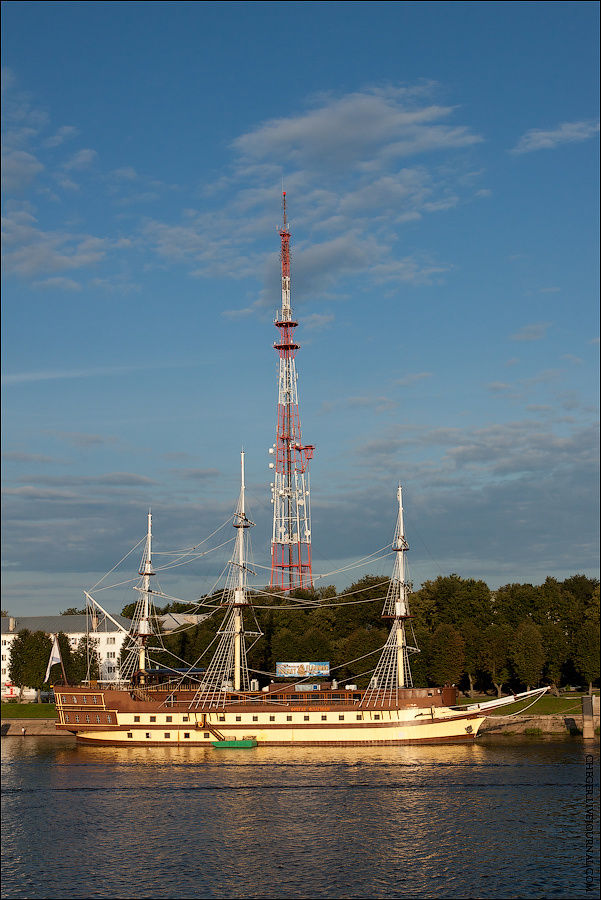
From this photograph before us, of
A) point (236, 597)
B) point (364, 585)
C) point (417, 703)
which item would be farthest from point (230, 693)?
point (364, 585)

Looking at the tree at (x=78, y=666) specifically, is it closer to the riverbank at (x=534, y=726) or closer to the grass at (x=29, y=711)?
the grass at (x=29, y=711)

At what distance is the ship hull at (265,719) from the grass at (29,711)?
23.2m

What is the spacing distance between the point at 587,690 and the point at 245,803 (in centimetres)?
7916

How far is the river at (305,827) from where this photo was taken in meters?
51.2

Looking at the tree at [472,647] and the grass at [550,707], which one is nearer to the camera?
the grass at [550,707]

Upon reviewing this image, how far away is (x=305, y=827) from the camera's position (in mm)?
63375

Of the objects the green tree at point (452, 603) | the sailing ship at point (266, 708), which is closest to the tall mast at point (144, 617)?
the sailing ship at point (266, 708)

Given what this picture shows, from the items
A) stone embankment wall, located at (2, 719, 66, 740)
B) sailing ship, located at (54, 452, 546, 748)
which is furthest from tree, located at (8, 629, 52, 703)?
sailing ship, located at (54, 452, 546, 748)

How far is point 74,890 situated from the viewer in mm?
50188

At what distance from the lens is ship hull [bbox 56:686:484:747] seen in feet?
356

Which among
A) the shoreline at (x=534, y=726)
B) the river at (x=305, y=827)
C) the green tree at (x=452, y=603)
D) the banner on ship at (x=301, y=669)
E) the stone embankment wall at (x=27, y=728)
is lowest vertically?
the stone embankment wall at (x=27, y=728)

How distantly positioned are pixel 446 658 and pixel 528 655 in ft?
37.3

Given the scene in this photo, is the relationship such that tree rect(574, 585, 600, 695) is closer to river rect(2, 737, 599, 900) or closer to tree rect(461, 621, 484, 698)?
tree rect(461, 621, 484, 698)

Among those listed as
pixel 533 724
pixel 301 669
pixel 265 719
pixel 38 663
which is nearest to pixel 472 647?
pixel 533 724
